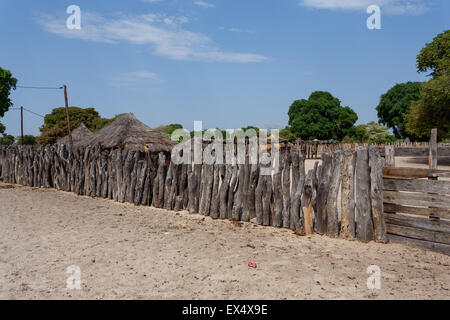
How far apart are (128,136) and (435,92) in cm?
1773

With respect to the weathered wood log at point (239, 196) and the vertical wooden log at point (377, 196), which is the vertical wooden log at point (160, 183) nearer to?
the weathered wood log at point (239, 196)

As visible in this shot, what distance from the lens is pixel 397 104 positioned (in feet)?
164

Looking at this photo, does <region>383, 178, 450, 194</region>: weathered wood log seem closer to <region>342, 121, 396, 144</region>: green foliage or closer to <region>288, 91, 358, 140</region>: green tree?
<region>288, 91, 358, 140</region>: green tree

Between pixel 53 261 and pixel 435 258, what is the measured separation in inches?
211

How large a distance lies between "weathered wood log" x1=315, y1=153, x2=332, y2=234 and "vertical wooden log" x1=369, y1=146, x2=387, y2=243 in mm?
694

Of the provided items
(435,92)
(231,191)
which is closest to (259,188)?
(231,191)

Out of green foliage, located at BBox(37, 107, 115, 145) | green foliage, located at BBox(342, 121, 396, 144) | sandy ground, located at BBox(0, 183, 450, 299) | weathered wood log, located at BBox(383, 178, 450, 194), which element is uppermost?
green foliage, located at BBox(37, 107, 115, 145)

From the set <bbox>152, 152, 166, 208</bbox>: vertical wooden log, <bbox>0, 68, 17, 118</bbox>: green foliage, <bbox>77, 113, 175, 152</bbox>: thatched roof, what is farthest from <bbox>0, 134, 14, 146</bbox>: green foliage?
<bbox>152, 152, 166, 208</bbox>: vertical wooden log

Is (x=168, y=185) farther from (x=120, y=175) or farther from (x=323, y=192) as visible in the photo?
(x=323, y=192)

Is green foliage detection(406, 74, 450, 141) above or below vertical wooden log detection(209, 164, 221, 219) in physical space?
above

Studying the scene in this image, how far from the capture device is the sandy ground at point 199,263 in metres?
3.83

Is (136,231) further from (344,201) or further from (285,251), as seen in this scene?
(344,201)

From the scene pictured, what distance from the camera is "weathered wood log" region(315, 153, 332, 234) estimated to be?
580 centimetres
